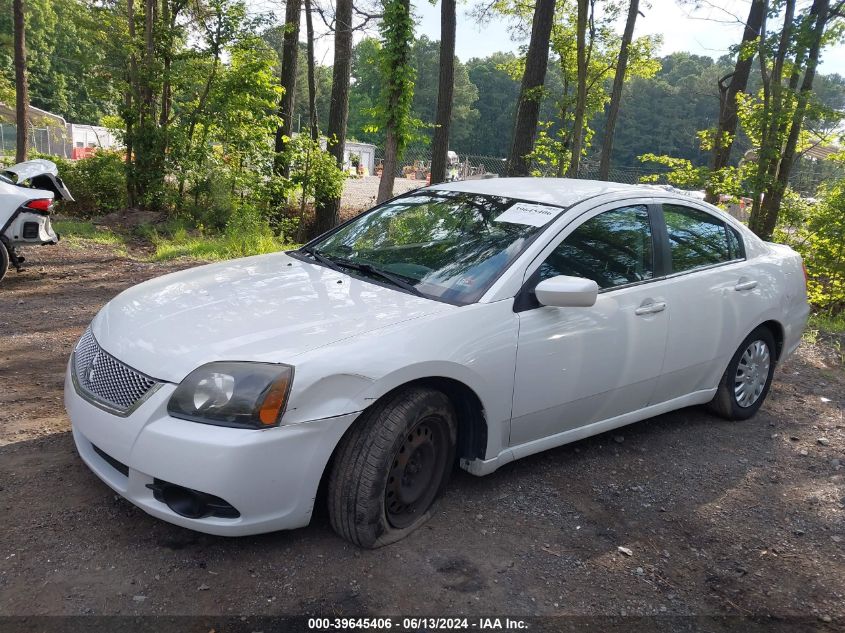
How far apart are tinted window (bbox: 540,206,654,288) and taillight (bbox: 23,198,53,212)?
6.07m

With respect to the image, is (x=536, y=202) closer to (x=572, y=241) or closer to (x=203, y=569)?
(x=572, y=241)

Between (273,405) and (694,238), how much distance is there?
10.1ft

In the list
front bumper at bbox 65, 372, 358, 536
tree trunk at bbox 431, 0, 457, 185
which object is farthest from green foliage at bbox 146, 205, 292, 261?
front bumper at bbox 65, 372, 358, 536

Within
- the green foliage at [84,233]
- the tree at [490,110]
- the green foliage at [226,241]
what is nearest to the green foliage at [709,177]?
the green foliage at [226,241]

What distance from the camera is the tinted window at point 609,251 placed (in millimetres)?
3617

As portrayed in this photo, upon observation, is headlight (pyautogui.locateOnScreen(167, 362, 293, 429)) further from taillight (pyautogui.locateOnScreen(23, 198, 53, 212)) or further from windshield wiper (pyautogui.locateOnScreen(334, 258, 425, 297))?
taillight (pyautogui.locateOnScreen(23, 198, 53, 212))

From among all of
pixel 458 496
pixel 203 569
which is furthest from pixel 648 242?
Result: pixel 203 569

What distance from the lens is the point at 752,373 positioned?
4918mm

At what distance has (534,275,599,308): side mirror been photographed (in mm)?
3262

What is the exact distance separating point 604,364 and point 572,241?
0.69 m

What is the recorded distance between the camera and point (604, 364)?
3689mm

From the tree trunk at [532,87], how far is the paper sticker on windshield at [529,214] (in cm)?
866

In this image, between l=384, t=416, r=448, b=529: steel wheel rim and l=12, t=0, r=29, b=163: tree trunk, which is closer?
l=384, t=416, r=448, b=529: steel wheel rim

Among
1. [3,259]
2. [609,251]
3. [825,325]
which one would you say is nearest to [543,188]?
[609,251]
